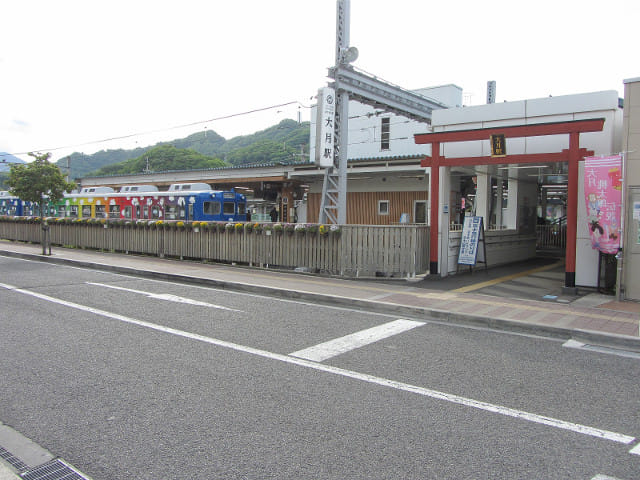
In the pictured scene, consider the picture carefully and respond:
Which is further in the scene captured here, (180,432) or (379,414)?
(379,414)

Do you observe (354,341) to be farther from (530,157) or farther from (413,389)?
(530,157)

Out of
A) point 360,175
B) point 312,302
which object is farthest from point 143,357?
point 360,175

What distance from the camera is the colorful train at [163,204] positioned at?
71.9ft

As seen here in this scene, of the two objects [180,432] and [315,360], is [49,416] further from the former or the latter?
[315,360]

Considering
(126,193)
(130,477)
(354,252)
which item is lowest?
(130,477)

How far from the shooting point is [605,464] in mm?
3480

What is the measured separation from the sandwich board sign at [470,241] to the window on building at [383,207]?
1249 cm

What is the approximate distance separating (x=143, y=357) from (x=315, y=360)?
2.07m

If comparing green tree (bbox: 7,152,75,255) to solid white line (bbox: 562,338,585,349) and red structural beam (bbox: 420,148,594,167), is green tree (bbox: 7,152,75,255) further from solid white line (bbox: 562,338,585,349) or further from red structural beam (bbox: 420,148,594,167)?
solid white line (bbox: 562,338,585,349)

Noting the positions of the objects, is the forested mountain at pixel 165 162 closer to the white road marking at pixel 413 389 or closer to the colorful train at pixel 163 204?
the colorful train at pixel 163 204

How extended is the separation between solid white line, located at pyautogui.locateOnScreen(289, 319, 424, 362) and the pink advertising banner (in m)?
4.33

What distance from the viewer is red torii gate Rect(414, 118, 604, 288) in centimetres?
1013

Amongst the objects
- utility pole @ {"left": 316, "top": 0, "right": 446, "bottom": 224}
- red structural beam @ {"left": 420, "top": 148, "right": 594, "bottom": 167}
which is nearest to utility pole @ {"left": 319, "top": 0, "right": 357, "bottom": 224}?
utility pole @ {"left": 316, "top": 0, "right": 446, "bottom": 224}

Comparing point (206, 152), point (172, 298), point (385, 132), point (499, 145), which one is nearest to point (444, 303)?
point (499, 145)
